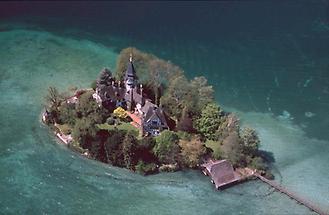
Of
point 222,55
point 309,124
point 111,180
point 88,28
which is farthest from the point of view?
point 88,28

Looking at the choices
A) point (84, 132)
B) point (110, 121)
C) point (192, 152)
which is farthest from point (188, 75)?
point (84, 132)

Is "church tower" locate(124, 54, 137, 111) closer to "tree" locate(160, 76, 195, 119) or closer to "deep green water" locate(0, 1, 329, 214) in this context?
"tree" locate(160, 76, 195, 119)

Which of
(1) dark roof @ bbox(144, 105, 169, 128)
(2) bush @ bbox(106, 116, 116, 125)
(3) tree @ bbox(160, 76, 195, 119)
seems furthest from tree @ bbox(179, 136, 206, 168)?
(2) bush @ bbox(106, 116, 116, 125)

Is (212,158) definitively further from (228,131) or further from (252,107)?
(252,107)

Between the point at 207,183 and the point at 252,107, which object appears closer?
the point at 207,183

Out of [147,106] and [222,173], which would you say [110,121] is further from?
[222,173]

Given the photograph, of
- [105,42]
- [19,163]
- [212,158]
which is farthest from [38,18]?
[212,158]

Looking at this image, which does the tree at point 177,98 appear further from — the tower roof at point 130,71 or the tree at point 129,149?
the tree at point 129,149
